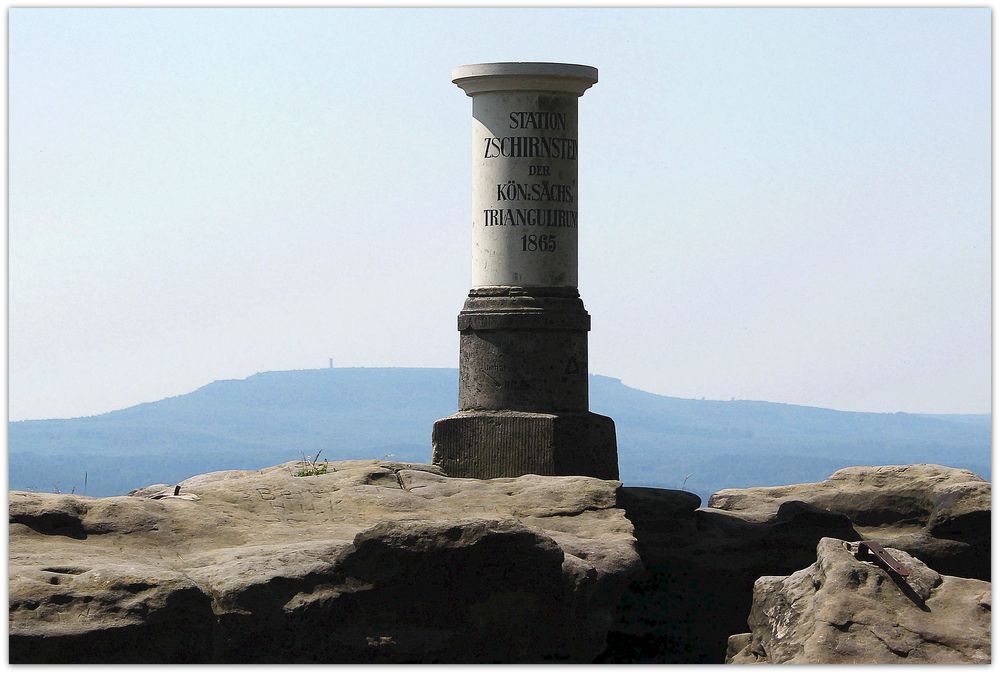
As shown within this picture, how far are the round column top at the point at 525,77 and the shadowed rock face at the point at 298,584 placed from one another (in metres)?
4.08

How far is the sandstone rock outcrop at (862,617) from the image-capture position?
773 cm

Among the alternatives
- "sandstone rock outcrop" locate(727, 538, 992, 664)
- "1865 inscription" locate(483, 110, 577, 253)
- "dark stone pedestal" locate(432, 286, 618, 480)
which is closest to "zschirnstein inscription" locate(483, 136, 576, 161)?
"1865 inscription" locate(483, 110, 577, 253)

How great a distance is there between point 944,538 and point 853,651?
15.6 ft

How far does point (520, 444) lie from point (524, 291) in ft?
4.26

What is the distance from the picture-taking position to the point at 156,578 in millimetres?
8297

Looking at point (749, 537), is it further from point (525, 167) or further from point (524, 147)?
point (524, 147)

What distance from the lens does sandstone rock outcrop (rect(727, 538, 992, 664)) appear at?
773 centimetres

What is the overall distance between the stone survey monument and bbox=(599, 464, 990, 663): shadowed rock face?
43.3 inches

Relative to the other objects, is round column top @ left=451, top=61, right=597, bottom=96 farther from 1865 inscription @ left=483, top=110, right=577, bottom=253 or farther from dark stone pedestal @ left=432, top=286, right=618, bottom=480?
dark stone pedestal @ left=432, top=286, right=618, bottom=480

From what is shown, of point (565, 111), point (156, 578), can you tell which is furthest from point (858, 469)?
point (156, 578)

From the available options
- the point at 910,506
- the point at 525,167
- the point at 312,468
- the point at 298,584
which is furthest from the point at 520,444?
the point at 298,584

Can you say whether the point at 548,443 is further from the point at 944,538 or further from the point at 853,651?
the point at 853,651

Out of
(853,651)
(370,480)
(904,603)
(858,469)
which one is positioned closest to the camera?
(853,651)

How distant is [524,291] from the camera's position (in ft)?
42.5
